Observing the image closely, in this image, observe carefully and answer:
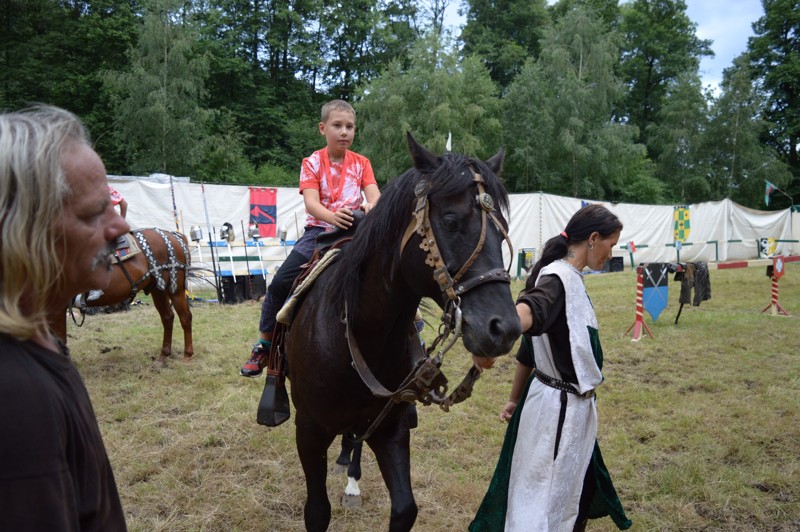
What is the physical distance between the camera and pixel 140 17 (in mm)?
23906

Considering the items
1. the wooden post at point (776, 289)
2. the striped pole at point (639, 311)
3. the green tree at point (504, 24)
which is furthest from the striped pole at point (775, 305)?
the green tree at point (504, 24)

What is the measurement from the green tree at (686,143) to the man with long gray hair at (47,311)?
33.6 meters

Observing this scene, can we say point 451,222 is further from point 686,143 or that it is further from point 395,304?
point 686,143

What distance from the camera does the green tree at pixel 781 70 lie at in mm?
33562

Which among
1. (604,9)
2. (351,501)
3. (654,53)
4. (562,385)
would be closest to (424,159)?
(562,385)

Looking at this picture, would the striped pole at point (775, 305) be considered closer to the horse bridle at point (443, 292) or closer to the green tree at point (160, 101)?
the horse bridle at point (443, 292)

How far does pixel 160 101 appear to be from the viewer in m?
19.4

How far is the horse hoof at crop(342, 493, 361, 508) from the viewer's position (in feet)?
11.4

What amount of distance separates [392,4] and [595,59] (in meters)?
14.5

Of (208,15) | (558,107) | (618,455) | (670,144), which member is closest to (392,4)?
(208,15)

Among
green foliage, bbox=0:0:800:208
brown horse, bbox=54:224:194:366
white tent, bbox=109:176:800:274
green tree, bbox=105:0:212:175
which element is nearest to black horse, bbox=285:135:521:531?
white tent, bbox=109:176:800:274

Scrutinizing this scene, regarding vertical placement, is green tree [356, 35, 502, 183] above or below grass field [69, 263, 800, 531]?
above

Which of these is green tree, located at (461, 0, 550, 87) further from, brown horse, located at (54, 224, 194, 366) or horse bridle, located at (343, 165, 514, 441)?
horse bridle, located at (343, 165, 514, 441)

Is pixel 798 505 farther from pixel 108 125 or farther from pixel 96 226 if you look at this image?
pixel 108 125
